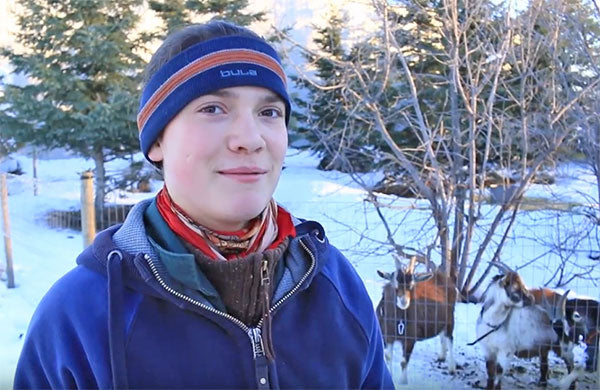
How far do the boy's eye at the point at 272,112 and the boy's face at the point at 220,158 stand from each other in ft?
0.08

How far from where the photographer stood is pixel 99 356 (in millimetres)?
1136

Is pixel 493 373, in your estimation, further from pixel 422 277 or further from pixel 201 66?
pixel 201 66

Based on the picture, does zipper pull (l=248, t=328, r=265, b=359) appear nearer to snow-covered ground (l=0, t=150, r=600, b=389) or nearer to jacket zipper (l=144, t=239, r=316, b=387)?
jacket zipper (l=144, t=239, r=316, b=387)

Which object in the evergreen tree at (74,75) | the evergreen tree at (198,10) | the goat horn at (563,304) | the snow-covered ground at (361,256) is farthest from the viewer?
the evergreen tree at (198,10)

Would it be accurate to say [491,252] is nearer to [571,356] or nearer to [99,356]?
[571,356]

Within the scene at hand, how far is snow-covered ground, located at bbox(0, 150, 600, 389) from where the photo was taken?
5035 millimetres

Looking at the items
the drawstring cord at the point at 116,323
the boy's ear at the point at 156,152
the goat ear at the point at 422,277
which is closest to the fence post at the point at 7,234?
the goat ear at the point at 422,277

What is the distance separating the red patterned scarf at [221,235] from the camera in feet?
4.05

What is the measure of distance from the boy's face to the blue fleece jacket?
0.49 ft

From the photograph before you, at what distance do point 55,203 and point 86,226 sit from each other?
798 centimetres

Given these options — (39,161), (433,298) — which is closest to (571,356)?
(433,298)

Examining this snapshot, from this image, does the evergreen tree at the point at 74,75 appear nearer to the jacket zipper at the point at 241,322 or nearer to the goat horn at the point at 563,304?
the goat horn at the point at 563,304

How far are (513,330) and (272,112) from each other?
400 centimetres

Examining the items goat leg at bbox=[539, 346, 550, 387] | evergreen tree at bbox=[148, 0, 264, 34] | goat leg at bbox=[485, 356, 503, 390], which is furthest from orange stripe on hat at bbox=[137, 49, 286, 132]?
evergreen tree at bbox=[148, 0, 264, 34]
